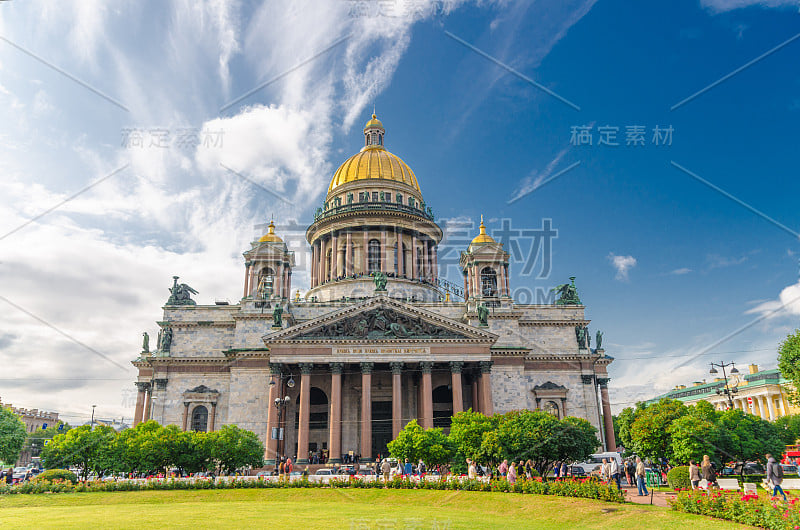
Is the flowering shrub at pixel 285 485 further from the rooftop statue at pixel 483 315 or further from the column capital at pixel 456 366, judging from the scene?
the rooftop statue at pixel 483 315

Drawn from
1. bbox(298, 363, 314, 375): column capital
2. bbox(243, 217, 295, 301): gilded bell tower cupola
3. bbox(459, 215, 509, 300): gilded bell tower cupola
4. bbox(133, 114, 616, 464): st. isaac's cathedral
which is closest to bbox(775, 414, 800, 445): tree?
bbox(133, 114, 616, 464): st. isaac's cathedral

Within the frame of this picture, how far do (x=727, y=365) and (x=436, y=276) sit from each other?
30197 mm

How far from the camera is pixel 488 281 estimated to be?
5525cm

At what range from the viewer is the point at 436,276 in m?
64.2

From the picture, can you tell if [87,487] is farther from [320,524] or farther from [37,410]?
[37,410]

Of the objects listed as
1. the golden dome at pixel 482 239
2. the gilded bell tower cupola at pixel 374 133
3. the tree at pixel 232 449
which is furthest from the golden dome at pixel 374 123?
the tree at pixel 232 449

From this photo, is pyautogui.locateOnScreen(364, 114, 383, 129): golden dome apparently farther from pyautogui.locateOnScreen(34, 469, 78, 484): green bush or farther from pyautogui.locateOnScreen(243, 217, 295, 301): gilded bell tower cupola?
pyautogui.locateOnScreen(34, 469, 78, 484): green bush

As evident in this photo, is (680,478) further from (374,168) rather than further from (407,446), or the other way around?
(374,168)

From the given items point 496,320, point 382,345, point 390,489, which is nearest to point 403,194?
point 496,320

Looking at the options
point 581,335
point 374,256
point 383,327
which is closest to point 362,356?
point 383,327

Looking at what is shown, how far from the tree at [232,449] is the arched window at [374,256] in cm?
2571

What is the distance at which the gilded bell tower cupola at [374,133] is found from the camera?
233 feet

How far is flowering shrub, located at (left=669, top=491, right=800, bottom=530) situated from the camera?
1530cm

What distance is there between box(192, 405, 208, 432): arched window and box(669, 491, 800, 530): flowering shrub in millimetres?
40161
